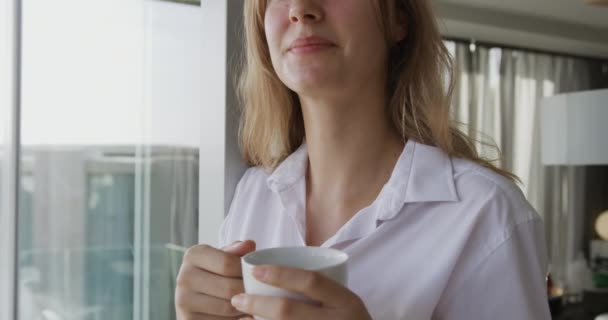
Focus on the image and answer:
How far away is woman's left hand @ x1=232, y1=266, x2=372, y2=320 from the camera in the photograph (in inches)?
18.6

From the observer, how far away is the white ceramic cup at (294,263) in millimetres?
490

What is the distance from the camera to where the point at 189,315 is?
640mm

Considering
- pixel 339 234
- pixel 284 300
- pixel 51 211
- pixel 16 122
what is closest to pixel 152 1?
pixel 16 122

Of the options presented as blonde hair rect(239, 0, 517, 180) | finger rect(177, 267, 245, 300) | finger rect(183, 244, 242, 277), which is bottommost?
finger rect(177, 267, 245, 300)

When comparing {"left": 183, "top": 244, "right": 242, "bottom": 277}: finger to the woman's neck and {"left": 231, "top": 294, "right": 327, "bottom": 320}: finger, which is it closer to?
{"left": 231, "top": 294, "right": 327, "bottom": 320}: finger

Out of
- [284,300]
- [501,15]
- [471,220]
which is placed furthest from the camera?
[501,15]

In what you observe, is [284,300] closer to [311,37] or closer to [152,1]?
[311,37]

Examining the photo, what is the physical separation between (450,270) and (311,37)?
1.09 ft

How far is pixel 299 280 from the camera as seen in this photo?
18.6 inches

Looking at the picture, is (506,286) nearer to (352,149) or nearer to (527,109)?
(352,149)

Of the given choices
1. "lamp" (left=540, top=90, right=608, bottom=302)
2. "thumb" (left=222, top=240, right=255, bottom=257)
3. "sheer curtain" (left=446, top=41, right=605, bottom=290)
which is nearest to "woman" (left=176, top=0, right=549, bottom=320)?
"thumb" (left=222, top=240, right=255, bottom=257)

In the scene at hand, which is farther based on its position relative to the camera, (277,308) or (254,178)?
(254,178)

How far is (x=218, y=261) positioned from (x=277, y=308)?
14 centimetres

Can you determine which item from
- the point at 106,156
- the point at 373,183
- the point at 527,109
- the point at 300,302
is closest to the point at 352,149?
the point at 373,183
